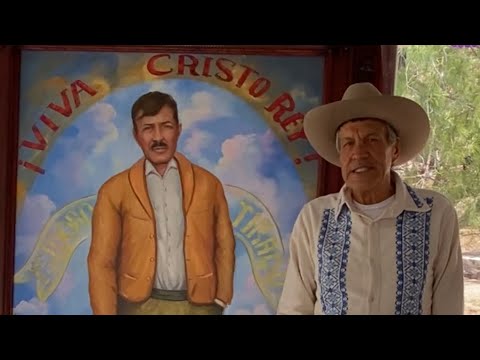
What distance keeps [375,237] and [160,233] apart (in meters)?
1.08

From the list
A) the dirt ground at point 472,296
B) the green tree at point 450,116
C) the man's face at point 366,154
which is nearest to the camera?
the man's face at point 366,154

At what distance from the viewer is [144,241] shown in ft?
9.31

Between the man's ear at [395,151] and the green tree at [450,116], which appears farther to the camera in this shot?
the green tree at [450,116]

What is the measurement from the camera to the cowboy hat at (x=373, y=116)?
2191 millimetres

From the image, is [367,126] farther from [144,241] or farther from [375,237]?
[144,241]

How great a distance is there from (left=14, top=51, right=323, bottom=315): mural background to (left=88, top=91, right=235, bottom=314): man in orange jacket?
0.15 ft

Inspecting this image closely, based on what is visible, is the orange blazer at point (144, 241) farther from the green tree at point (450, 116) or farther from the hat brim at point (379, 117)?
the green tree at point (450, 116)

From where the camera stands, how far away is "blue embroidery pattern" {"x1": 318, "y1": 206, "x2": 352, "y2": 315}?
2.04 meters

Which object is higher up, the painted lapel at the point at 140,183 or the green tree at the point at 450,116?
the green tree at the point at 450,116

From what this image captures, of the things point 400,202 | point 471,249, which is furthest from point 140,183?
point 471,249

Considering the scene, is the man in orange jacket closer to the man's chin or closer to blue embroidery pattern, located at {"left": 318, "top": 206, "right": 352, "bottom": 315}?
the man's chin

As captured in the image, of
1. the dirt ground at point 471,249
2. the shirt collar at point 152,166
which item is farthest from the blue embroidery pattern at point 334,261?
the dirt ground at point 471,249

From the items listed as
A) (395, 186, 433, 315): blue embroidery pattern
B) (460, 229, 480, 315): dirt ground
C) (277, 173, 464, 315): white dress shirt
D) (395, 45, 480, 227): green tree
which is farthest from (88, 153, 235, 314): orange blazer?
(460, 229, 480, 315): dirt ground
